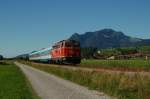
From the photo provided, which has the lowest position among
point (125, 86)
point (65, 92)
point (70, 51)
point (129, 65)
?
point (65, 92)

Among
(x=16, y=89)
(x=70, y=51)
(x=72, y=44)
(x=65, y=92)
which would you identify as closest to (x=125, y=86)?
(x=65, y=92)

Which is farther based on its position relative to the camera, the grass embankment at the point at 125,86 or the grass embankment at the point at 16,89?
the grass embankment at the point at 16,89

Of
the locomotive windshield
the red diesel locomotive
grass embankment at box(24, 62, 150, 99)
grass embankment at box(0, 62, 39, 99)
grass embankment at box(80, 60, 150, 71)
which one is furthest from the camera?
the locomotive windshield

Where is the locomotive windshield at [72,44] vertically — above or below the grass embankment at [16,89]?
above

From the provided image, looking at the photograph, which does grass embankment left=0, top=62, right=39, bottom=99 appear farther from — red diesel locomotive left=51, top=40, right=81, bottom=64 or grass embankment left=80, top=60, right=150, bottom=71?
red diesel locomotive left=51, top=40, right=81, bottom=64

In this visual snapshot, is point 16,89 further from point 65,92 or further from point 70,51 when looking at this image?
point 70,51

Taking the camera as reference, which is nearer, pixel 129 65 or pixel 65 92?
pixel 65 92

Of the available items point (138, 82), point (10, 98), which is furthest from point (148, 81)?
point (10, 98)

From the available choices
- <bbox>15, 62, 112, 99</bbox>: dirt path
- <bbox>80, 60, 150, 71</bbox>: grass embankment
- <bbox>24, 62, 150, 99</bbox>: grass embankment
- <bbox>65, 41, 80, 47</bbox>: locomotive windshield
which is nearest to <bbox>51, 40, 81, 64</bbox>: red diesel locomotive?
<bbox>65, 41, 80, 47</bbox>: locomotive windshield

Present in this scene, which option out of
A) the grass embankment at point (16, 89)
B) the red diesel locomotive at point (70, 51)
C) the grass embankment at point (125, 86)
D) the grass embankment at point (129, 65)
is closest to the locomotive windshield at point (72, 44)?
the red diesel locomotive at point (70, 51)

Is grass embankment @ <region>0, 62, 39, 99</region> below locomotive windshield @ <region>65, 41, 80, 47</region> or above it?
below

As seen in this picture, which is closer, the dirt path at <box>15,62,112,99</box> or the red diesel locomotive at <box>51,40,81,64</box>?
the dirt path at <box>15,62,112,99</box>

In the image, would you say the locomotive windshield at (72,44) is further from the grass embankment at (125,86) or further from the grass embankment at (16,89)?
the grass embankment at (125,86)

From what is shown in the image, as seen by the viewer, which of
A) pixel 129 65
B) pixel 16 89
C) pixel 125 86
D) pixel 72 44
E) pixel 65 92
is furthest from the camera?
pixel 72 44
